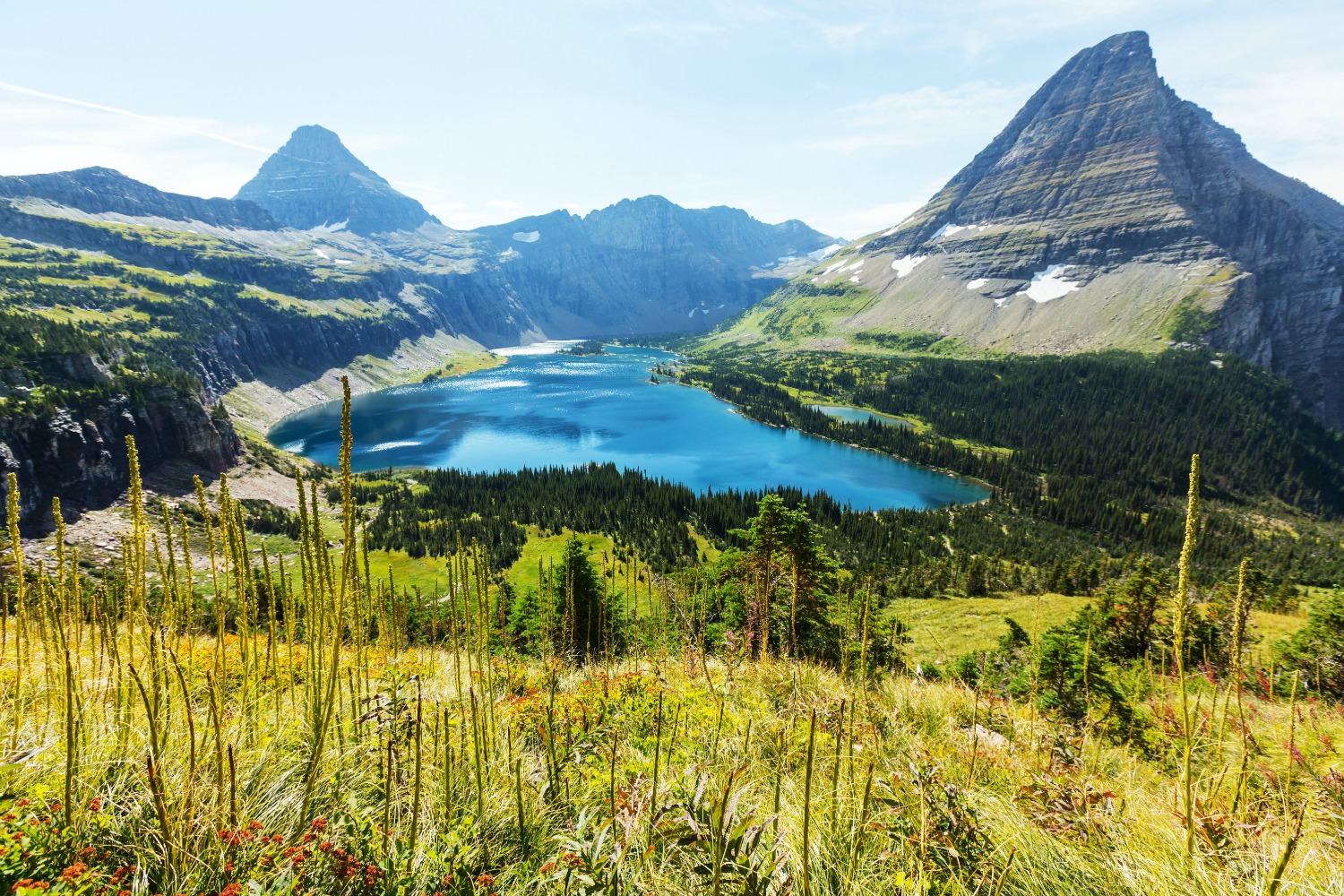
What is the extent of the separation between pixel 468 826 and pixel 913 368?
183 m

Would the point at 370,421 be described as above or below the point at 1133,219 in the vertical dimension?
below

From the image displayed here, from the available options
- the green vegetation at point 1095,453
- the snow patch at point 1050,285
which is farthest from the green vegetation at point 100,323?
the snow patch at point 1050,285

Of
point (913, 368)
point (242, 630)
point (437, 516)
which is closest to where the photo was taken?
point (242, 630)

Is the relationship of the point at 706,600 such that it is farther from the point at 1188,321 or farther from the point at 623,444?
the point at 1188,321

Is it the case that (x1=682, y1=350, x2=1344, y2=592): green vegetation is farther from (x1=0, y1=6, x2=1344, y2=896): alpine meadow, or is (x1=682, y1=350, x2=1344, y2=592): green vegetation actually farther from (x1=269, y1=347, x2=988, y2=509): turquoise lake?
(x1=269, y1=347, x2=988, y2=509): turquoise lake

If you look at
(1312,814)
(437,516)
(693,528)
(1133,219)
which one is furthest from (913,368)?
(1312,814)

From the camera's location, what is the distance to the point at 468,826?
11.4 feet

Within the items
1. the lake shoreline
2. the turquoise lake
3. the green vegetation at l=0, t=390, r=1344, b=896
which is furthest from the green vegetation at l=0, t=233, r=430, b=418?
the lake shoreline

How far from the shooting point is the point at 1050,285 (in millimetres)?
189750

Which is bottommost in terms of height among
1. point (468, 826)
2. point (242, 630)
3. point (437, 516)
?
point (437, 516)

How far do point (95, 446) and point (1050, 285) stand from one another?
25584cm

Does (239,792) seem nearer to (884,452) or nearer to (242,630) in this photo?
(242,630)

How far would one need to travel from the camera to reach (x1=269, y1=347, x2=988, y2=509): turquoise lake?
98.2 meters

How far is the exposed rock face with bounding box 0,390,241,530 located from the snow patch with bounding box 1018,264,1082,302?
238574mm
